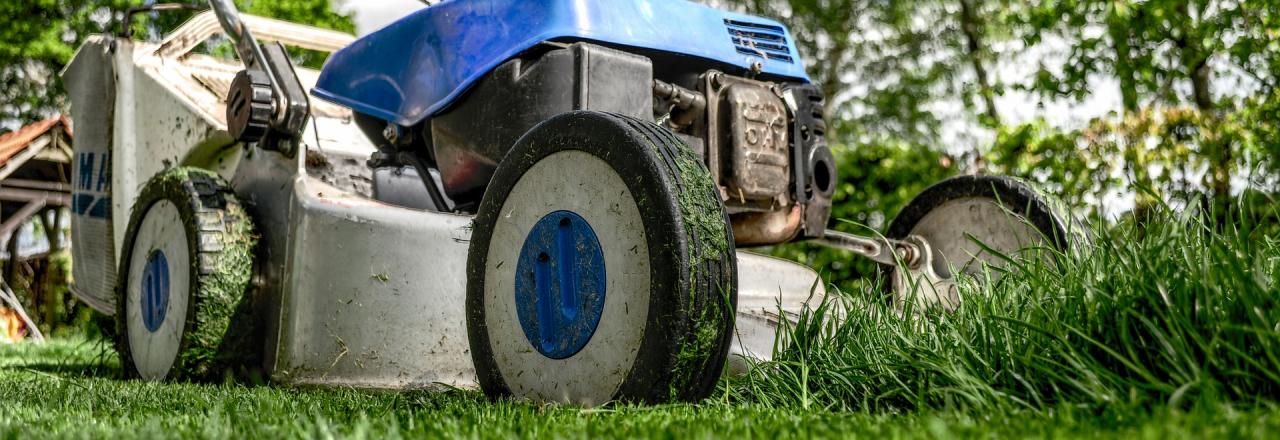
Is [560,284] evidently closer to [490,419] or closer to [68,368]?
[490,419]

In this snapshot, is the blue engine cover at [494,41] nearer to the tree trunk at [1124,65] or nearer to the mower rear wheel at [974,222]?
the mower rear wheel at [974,222]

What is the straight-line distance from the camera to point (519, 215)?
189 centimetres

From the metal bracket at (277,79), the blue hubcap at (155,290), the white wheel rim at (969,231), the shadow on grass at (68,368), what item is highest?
the metal bracket at (277,79)

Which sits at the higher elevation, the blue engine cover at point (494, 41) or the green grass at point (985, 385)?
the blue engine cover at point (494, 41)

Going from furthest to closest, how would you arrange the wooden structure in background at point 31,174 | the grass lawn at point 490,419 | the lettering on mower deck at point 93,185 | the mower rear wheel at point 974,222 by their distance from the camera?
the wooden structure in background at point 31,174 → the lettering on mower deck at point 93,185 → the mower rear wheel at point 974,222 → the grass lawn at point 490,419

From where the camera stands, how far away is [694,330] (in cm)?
158

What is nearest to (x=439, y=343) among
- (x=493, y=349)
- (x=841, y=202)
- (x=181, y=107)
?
(x=493, y=349)

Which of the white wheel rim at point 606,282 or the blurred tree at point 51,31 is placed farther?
the blurred tree at point 51,31

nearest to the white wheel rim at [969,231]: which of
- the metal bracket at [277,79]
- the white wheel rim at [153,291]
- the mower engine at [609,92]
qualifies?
the mower engine at [609,92]

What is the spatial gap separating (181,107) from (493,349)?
1.93 meters

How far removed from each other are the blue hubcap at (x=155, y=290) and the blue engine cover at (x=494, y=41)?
0.62 m

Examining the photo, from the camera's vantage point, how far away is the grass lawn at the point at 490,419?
119cm

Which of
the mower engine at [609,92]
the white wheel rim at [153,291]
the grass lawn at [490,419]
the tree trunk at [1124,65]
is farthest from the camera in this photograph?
the tree trunk at [1124,65]

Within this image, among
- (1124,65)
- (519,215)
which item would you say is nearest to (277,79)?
(519,215)
